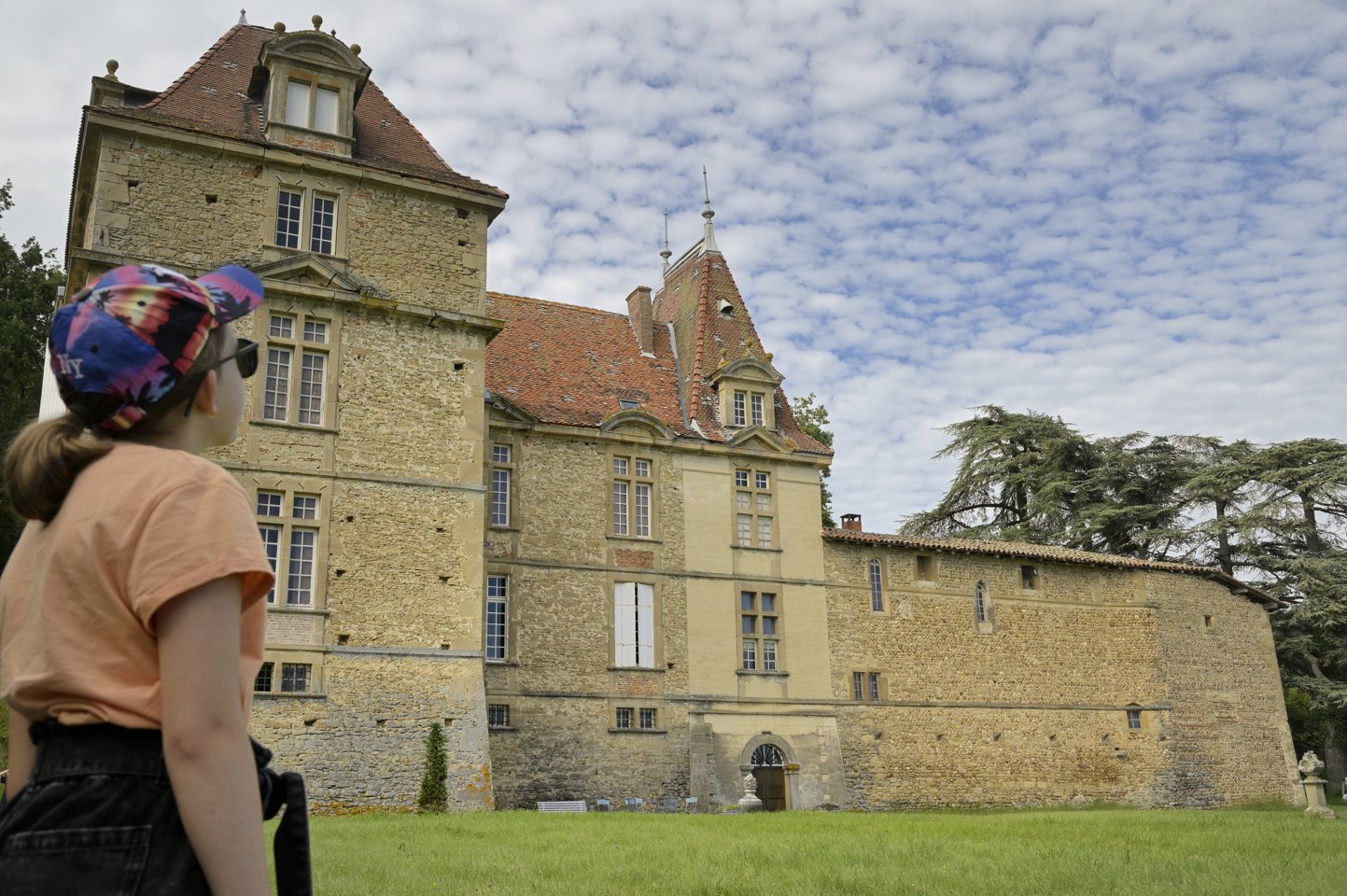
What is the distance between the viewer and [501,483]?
78.0ft

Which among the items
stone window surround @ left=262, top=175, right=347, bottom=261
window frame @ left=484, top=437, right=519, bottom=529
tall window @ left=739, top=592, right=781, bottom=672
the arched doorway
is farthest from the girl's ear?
tall window @ left=739, top=592, right=781, bottom=672

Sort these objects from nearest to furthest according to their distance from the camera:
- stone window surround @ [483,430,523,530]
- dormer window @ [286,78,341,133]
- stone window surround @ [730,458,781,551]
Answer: dormer window @ [286,78,341,133] → stone window surround @ [483,430,523,530] → stone window surround @ [730,458,781,551]

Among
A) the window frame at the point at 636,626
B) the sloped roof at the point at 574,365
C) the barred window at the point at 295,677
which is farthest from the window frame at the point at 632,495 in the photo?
the barred window at the point at 295,677

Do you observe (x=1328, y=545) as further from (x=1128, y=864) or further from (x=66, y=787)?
(x=66, y=787)

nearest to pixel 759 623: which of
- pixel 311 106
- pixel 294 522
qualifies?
pixel 294 522

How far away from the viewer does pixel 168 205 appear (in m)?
18.9

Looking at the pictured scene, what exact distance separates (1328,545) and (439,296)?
3137cm

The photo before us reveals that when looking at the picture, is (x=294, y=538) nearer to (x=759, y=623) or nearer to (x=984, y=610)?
(x=759, y=623)

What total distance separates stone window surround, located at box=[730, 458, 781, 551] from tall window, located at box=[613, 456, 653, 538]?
2.12 m

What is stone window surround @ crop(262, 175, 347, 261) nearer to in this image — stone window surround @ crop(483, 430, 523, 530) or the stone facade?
the stone facade

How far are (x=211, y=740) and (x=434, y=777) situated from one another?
17580 mm

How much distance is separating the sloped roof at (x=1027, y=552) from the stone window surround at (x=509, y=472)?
25.7 feet

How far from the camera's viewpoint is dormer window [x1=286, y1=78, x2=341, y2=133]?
2031 centimetres

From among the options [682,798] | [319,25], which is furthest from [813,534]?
[319,25]
